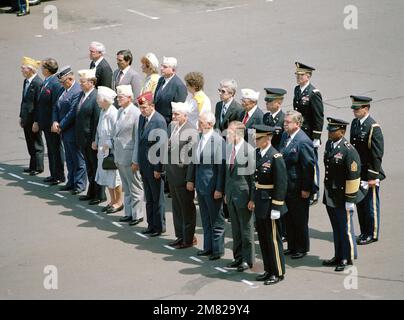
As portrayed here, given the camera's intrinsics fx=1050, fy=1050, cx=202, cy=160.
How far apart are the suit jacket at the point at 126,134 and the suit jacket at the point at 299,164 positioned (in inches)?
99.6

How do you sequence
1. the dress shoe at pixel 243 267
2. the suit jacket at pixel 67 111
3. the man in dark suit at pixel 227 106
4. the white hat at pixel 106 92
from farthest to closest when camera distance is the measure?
the suit jacket at pixel 67 111 → the white hat at pixel 106 92 → the man in dark suit at pixel 227 106 → the dress shoe at pixel 243 267

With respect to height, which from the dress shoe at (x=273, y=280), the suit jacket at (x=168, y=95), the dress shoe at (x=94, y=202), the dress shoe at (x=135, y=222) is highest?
the suit jacket at (x=168, y=95)

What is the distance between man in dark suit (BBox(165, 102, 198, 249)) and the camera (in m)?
13.7

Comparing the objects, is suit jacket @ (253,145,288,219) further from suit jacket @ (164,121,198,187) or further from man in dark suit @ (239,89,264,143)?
man in dark suit @ (239,89,264,143)

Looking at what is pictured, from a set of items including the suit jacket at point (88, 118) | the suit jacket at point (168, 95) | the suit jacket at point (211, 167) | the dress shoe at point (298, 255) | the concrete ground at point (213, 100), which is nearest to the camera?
the concrete ground at point (213, 100)

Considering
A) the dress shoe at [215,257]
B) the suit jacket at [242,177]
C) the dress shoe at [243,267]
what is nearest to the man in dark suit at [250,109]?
the suit jacket at [242,177]

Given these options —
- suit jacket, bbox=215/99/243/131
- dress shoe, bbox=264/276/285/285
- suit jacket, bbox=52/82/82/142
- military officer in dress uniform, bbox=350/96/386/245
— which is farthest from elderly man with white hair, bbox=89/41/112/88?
dress shoe, bbox=264/276/285/285

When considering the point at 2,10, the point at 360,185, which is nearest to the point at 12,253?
the point at 360,185

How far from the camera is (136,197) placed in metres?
14.8

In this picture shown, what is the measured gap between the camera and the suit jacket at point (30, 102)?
55.9 ft

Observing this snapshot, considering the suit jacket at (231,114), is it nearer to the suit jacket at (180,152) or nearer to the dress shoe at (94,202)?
the suit jacket at (180,152)

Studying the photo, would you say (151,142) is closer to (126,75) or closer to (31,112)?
(126,75)

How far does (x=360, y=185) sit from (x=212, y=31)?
1097cm

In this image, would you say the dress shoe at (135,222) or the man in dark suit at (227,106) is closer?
the man in dark suit at (227,106)
